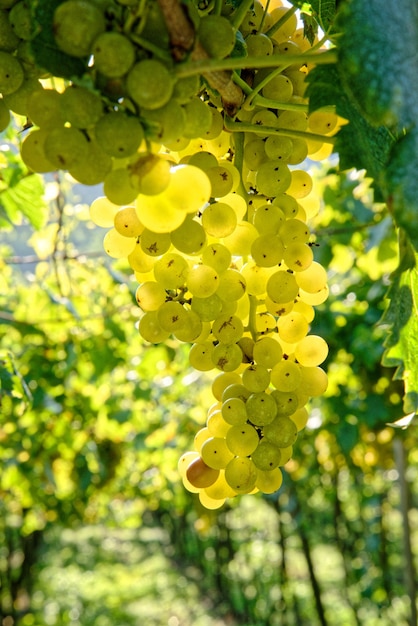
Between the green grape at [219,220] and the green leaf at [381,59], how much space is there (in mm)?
226

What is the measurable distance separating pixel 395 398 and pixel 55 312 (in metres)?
1.62

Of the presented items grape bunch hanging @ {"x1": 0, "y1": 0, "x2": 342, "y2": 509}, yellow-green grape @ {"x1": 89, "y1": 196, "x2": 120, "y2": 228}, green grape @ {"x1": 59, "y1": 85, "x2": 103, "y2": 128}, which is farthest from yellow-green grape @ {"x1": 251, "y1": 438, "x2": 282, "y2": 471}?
green grape @ {"x1": 59, "y1": 85, "x2": 103, "y2": 128}

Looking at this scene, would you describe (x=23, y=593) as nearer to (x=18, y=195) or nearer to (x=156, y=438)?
(x=156, y=438)

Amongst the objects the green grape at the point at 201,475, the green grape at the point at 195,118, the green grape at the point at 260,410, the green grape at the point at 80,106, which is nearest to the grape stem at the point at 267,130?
the green grape at the point at 195,118

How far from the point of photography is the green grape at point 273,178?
74 centimetres

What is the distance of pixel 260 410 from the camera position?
763 mm

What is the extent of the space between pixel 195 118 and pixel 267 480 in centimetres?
44

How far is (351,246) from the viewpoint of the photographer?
317 cm

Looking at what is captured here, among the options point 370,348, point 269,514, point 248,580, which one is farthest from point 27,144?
point 269,514

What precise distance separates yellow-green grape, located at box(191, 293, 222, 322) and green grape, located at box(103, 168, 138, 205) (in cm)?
22

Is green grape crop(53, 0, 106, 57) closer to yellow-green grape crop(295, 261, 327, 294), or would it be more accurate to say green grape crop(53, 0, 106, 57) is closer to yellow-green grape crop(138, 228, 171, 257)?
yellow-green grape crop(138, 228, 171, 257)

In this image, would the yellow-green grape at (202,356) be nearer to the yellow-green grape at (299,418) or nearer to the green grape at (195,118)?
the yellow-green grape at (299,418)

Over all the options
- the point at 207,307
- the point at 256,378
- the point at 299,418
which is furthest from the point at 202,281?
the point at 299,418

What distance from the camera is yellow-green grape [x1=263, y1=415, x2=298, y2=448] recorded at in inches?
30.2
